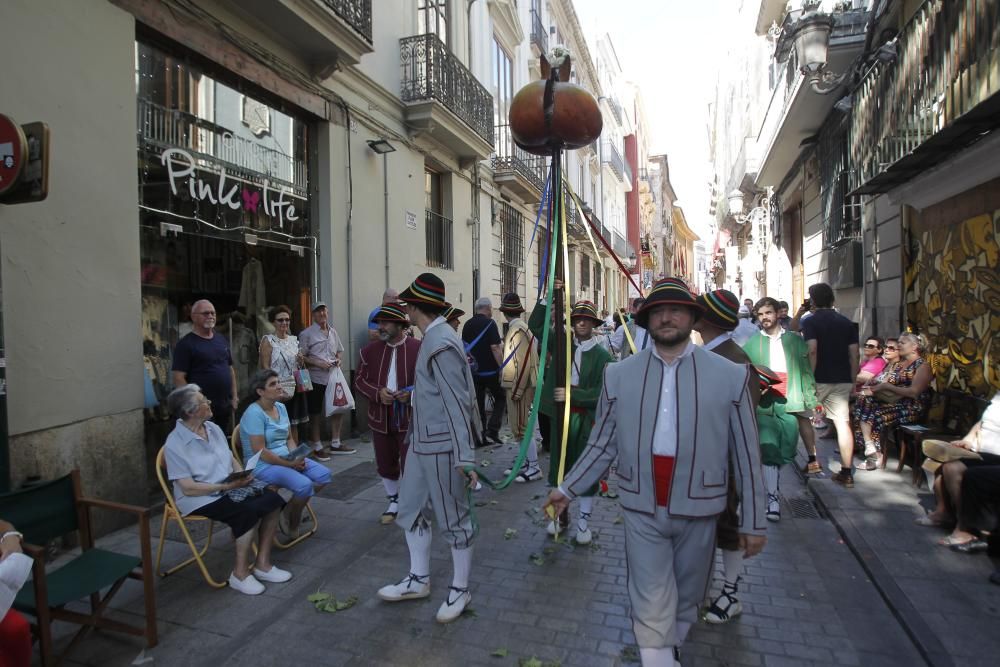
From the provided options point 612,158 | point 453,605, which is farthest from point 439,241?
point 612,158

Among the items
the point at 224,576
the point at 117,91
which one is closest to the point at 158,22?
the point at 117,91

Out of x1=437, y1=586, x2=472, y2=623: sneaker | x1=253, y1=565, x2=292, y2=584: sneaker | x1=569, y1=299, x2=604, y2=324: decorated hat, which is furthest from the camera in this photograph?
x1=569, y1=299, x2=604, y2=324: decorated hat

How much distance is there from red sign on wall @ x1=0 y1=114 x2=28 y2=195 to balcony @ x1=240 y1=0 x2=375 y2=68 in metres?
3.64

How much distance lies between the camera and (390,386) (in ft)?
15.0

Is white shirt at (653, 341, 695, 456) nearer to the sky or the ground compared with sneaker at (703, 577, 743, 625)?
nearer to the sky

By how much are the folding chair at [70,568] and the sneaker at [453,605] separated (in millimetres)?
1464

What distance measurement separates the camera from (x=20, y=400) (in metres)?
3.99

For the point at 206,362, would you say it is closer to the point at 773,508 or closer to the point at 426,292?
the point at 426,292

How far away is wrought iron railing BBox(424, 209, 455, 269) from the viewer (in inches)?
415

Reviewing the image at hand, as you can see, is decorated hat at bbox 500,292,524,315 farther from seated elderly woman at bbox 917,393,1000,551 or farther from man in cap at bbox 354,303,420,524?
seated elderly woman at bbox 917,393,1000,551

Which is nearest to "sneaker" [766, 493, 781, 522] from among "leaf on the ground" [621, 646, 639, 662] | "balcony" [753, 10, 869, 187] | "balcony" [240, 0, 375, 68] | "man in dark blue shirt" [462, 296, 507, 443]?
"leaf on the ground" [621, 646, 639, 662]

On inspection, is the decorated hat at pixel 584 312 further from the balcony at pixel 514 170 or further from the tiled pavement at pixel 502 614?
the balcony at pixel 514 170

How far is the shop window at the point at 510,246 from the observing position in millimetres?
14086

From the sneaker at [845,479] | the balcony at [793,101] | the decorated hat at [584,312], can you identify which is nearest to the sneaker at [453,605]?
the decorated hat at [584,312]
